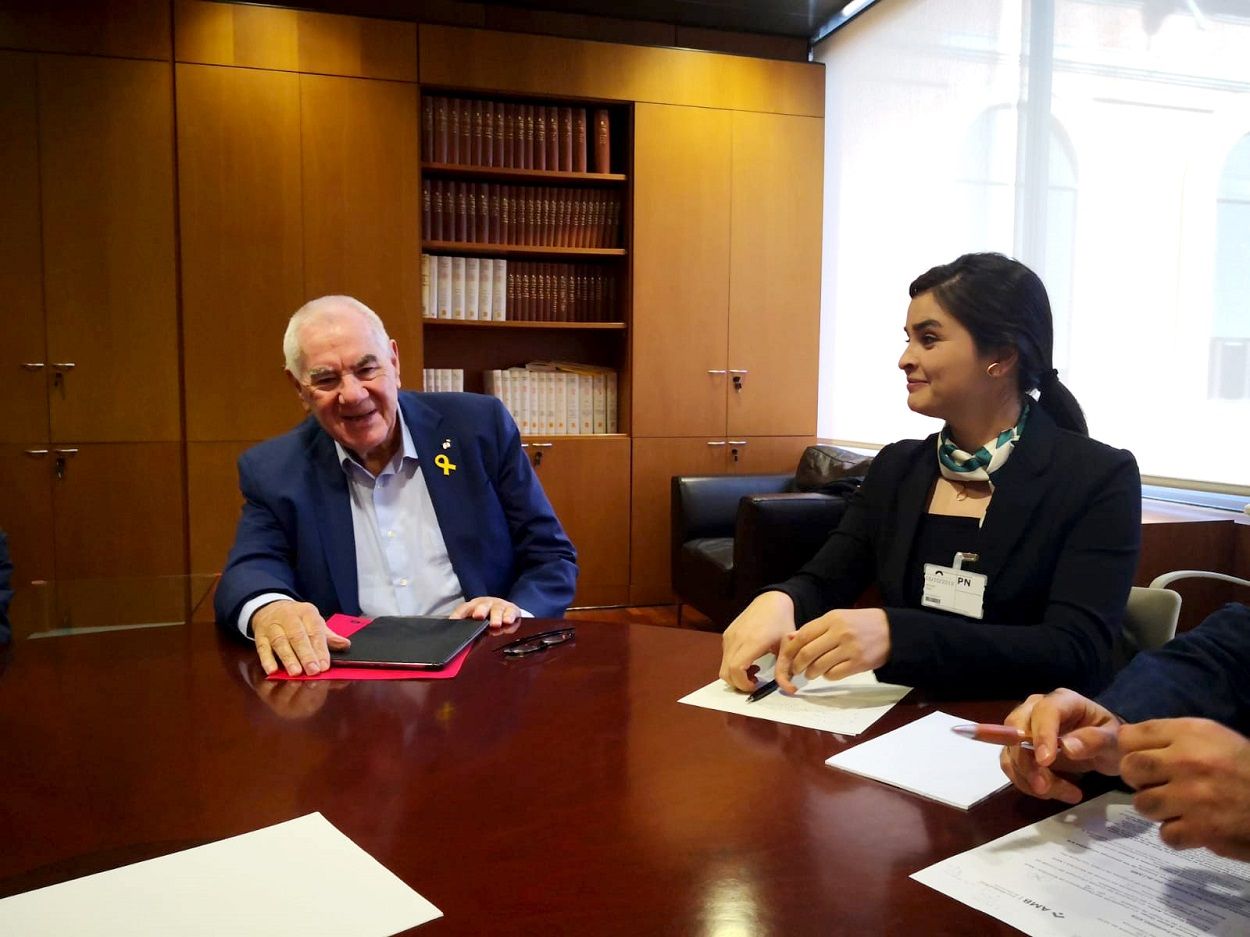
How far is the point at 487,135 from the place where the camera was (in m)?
4.43

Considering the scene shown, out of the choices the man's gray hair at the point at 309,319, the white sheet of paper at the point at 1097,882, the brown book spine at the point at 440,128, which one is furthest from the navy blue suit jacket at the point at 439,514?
the brown book spine at the point at 440,128

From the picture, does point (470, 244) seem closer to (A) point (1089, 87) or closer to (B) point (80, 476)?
(B) point (80, 476)

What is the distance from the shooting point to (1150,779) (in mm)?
768

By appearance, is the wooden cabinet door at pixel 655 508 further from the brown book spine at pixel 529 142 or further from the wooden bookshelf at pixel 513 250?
the brown book spine at pixel 529 142

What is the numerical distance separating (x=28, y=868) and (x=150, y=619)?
2319mm

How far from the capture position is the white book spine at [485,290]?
451cm

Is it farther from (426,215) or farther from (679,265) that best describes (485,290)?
(679,265)

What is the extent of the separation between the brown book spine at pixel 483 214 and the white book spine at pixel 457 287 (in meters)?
0.16

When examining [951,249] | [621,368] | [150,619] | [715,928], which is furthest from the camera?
[621,368]

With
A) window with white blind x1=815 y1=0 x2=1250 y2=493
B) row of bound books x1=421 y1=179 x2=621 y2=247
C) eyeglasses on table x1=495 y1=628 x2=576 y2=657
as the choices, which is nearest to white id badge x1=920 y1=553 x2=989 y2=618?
eyeglasses on table x1=495 y1=628 x2=576 y2=657

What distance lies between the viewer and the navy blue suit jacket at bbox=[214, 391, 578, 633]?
1.83m

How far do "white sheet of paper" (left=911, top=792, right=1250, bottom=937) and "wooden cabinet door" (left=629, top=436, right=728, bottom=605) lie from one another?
3.85 m

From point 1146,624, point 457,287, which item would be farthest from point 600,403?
point 1146,624

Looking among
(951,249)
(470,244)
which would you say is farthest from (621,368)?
(951,249)
